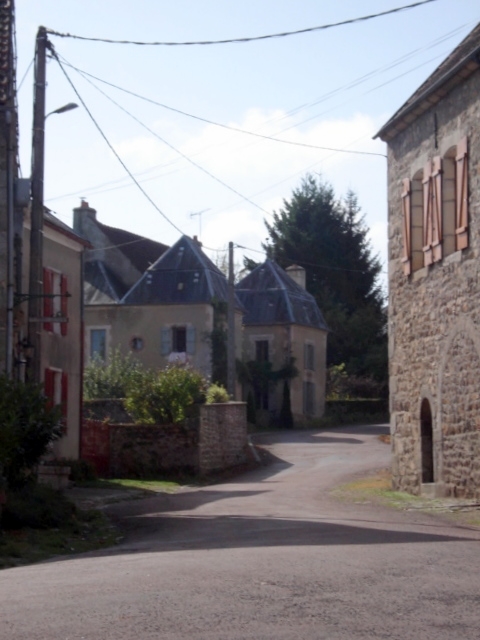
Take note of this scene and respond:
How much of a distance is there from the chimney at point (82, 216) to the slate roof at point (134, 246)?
53cm

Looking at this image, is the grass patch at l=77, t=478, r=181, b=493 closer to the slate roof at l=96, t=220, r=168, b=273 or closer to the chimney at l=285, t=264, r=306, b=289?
the slate roof at l=96, t=220, r=168, b=273

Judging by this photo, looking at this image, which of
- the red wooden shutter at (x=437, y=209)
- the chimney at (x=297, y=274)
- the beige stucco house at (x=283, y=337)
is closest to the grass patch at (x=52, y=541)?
the red wooden shutter at (x=437, y=209)

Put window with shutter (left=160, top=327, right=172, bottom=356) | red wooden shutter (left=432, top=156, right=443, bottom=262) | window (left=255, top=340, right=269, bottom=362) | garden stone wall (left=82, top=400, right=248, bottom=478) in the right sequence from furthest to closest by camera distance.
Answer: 1. window (left=255, top=340, right=269, bottom=362)
2. window with shutter (left=160, top=327, right=172, bottom=356)
3. garden stone wall (left=82, top=400, right=248, bottom=478)
4. red wooden shutter (left=432, top=156, right=443, bottom=262)

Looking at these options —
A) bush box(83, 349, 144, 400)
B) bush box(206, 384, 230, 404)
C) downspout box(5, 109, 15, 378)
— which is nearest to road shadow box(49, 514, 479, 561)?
downspout box(5, 109, 15, 378)

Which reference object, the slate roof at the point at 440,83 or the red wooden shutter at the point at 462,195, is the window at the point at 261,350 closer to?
the slate roof at the point at 440,83

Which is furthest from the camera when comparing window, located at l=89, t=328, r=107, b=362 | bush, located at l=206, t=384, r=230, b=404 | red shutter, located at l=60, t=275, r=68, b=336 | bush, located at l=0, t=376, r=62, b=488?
window, located at l=89, t=328, r=107, b=362

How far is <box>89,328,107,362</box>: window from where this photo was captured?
161ft

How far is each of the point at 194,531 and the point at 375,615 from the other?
22.6ft

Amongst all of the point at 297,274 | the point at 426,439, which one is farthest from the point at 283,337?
the point at 426,439

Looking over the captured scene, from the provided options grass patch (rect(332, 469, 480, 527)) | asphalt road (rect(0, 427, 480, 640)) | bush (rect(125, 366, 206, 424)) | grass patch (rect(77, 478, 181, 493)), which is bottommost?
grass patch (rect(77, 478, 181, 493))

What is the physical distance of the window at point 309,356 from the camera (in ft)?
180

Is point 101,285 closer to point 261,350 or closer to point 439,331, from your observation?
point 261,350

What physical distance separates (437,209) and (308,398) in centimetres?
3531

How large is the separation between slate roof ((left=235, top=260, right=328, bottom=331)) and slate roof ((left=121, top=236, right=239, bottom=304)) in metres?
5.33
